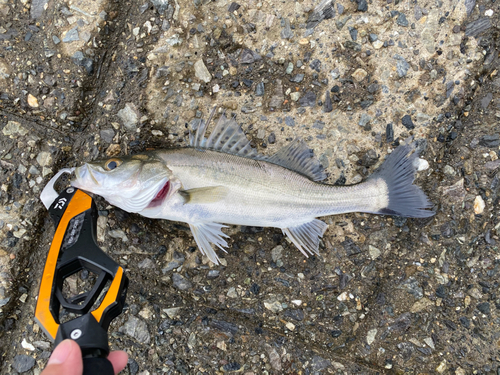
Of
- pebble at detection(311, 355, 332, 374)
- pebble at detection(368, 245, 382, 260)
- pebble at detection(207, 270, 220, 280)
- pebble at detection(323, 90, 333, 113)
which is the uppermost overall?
pebble at detection(323, 90, 333, 113)

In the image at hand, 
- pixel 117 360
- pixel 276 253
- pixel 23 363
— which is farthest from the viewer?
pixel 276 253

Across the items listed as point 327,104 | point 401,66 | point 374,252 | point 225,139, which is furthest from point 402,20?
point 374,252

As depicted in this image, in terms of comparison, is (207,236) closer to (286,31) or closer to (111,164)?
(111,164)

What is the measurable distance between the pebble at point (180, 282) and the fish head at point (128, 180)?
73 cm

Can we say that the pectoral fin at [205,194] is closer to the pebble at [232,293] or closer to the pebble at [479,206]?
the pebble at [232,293]

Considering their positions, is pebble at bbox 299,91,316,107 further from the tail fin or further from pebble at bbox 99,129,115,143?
pebble at bbox 99,129,115,143

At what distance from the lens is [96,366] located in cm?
183

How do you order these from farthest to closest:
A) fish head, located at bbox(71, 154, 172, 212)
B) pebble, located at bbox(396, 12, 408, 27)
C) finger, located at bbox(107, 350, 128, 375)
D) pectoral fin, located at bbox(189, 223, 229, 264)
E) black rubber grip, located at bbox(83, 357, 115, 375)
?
pebble, located at bbox(396, 12, 408, 27) → pectoral fin, located at bbox(189, 223, 229, 264) → fish head, located at bbox(71, 154, 172, 212) → finger, located at bbox(107, 350, 128, 375) → black rubber grip, located at bbox(83, 357, 115, 375)

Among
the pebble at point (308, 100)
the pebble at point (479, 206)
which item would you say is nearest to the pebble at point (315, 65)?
the pebble at point (308, 100)

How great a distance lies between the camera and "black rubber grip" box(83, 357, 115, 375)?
1.81 metres

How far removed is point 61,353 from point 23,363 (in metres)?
1.71

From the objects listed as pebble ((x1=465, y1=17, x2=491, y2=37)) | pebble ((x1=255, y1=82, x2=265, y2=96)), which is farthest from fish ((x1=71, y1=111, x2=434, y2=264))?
pebble ((x1=465, y1=17, x2=491, y2=37))

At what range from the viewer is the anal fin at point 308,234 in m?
2.97

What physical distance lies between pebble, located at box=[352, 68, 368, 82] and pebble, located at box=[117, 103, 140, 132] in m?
2.07
